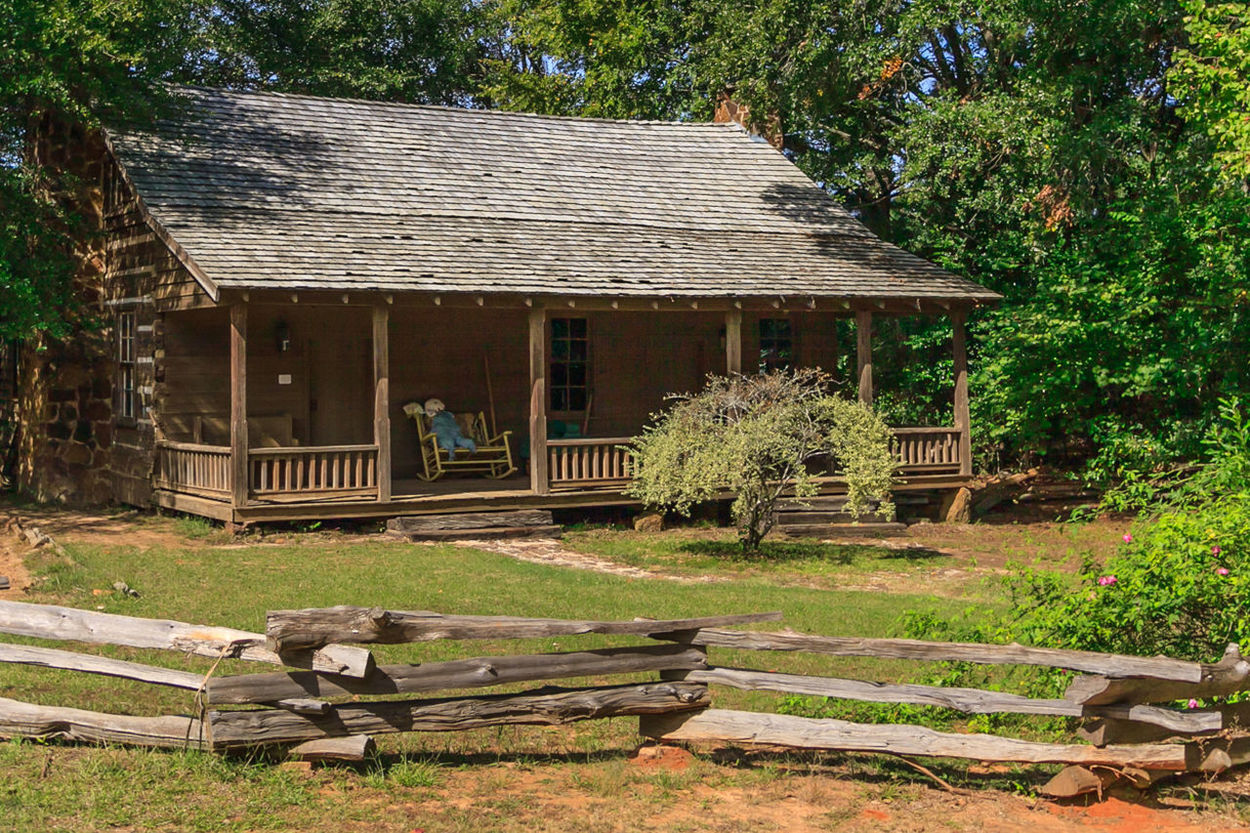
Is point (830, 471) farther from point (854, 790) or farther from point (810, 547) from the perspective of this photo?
point (854, 790)

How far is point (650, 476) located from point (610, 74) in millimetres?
16242

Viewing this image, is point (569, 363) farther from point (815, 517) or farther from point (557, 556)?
point (557, 556)

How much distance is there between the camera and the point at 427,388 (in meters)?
19.6

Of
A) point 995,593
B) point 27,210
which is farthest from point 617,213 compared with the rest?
point 995,593

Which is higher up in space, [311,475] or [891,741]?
[311,475]

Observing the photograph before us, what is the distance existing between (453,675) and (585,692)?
76 centimetres

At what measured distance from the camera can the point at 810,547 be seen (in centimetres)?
1667

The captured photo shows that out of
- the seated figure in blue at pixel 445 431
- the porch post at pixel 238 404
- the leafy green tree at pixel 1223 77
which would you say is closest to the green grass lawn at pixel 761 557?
the seated figure in blue at pixel 445 431

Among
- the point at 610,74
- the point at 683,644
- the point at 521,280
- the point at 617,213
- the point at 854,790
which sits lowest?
the point at 854,790

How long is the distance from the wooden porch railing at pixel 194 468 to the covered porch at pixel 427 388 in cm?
3

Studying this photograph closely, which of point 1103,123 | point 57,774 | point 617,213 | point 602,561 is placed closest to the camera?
point 57,774

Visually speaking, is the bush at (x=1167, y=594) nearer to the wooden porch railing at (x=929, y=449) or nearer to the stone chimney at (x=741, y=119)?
the wooden porch railing at (x=929, y=449)

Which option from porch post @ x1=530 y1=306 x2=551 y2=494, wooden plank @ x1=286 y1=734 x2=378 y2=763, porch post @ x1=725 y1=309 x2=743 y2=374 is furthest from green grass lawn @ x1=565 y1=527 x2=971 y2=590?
wooden plank @ x1=286 y1=734 x2=378 y2=763

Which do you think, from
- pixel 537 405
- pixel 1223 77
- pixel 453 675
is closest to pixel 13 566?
pixel 537 405
